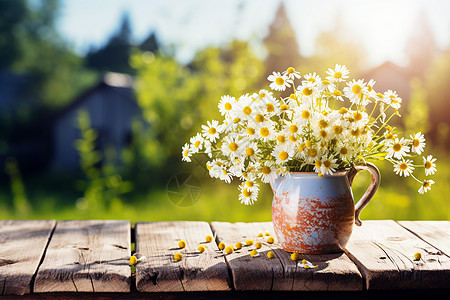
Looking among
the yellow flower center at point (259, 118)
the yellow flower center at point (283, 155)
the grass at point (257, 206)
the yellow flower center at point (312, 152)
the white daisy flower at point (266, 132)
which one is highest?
the yellow flower center at point (259, 118)

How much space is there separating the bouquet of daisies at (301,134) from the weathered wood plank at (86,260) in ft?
1.41

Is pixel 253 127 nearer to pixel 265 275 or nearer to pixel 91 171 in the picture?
pixel 265 275

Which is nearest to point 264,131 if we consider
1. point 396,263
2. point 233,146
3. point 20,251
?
point 233,146

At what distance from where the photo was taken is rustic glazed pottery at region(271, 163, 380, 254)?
1.57 m

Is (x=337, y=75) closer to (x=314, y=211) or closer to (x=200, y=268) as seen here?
(x=314, y=211)

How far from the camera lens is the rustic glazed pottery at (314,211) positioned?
61.8 inches

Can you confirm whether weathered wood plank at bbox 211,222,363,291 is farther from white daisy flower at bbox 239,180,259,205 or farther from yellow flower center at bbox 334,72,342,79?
yellow flower center at bbox 334,72,342,79

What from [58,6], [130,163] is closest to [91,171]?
[130,163]

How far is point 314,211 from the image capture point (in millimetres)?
1569

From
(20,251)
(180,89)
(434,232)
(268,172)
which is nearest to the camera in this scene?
(268,172)

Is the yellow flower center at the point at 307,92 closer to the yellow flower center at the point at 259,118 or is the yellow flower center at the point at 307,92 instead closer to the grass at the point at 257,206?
the yellow flower center at the point at 259,118

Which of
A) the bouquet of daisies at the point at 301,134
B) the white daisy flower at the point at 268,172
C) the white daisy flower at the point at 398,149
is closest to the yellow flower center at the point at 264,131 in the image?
the bouquet of daisies at the point at 301,134

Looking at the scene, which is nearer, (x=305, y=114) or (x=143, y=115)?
(x=305, y=114)

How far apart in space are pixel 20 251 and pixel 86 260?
29cm
